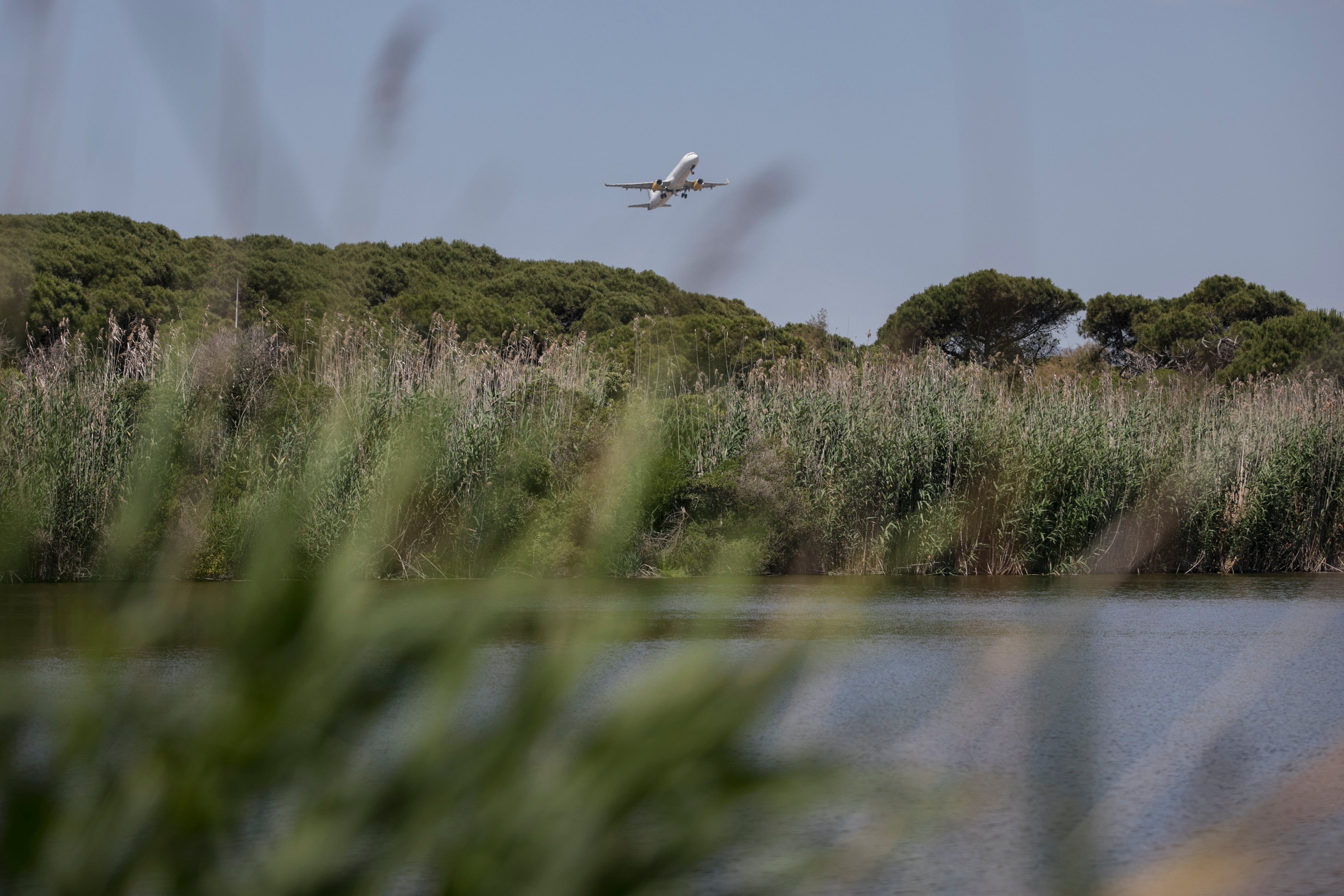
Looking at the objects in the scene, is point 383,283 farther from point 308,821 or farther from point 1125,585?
point 1125,585

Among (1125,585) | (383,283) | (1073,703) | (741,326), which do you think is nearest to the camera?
(383,283)

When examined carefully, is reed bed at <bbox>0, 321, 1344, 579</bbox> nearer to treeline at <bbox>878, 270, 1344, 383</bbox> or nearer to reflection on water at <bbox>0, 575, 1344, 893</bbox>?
reflection on water at <bbox>0, 575, 1344, 893</bbox>

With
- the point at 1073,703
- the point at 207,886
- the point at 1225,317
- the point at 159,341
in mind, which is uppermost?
the point at 1225,317

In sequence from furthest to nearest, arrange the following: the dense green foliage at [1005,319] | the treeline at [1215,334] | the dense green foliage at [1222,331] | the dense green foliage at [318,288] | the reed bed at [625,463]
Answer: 1. the dense green foliage at [1222,331]
2. the treeline at [1215,334]
3. the dense green foliage at [1005,319]
4. the reed bed at [625,463]
5. the dense green foliage at [318,288]

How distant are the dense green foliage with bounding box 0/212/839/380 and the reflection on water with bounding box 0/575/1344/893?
0.20m

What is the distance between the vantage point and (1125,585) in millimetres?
13867

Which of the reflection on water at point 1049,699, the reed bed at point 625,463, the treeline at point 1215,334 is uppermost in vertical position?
the treeline at point 1215,334

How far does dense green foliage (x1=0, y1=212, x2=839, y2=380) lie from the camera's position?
0.84 meters

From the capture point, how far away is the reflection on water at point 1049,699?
84 centimetres

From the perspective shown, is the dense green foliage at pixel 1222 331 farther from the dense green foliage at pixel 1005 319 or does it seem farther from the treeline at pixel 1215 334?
the dense green foliage at pixel 1005 319

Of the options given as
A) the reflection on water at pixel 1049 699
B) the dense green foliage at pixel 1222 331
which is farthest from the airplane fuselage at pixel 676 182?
the dense green foliage at pixel 1222 331

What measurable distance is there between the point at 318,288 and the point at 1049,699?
6.33 meters

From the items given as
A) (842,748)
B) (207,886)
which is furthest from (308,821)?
(842,748)

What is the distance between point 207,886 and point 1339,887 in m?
3.91
